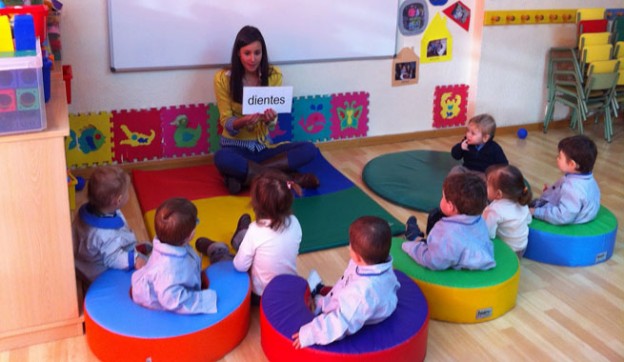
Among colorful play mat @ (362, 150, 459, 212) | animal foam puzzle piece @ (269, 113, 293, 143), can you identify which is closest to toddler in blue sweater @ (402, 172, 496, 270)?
colorful play mat @ (362, 150, 459, 212)

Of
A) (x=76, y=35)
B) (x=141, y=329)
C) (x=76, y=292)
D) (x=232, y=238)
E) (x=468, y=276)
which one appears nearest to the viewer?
(x=141, y=329)

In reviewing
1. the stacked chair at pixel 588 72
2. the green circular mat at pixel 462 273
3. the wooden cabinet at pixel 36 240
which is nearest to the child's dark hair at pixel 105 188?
the wooden cabinet at pixel 36 240

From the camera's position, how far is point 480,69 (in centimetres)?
496

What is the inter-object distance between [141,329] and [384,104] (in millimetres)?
3024

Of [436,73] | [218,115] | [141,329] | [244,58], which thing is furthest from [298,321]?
[436,73]

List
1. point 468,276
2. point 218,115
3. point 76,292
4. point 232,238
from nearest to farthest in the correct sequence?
1. point 76,292
2. point 468,276
3. point 232,238
4. point 218,115

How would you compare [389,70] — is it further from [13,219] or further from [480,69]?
[13,219]

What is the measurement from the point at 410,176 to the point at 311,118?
2.83ft

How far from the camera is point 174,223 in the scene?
2.20 meters

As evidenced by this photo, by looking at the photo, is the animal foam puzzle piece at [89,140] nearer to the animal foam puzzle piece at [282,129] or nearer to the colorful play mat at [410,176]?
the animal foam puzzle piece at [282,129]

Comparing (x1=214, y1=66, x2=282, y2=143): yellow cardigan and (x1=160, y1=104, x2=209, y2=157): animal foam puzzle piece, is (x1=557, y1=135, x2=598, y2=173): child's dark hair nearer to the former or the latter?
(x1=214, y1=66, x2=282, y2=143): yellow cardigan

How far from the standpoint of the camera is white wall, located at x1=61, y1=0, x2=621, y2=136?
3.77 m

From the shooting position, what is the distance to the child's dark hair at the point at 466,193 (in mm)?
2551

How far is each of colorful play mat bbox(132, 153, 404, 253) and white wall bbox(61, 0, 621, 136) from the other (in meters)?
0.51
